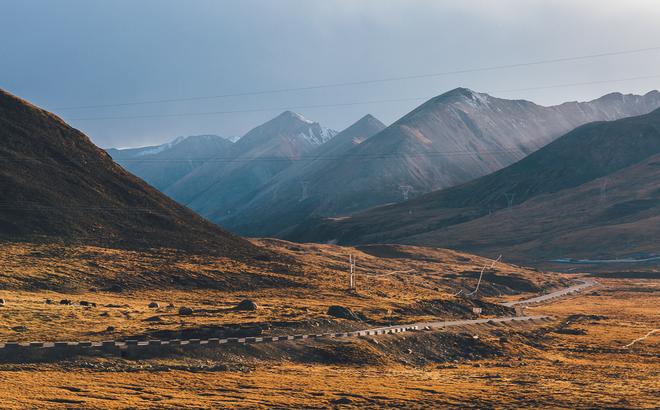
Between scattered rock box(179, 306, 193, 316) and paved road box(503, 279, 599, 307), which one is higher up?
paved road box(503, 279, 599, 307)

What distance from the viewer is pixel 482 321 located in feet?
331

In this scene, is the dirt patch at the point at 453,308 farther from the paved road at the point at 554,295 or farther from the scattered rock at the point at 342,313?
the paved road at the point at 554,295

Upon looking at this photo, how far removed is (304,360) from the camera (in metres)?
70.5

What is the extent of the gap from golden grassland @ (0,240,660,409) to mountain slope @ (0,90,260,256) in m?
12.5

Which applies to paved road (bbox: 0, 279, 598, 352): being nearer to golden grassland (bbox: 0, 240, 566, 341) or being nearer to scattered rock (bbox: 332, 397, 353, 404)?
golden grassland (bbox: 0, 240, 566, 341)

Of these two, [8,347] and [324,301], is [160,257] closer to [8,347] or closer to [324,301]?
[324,301]

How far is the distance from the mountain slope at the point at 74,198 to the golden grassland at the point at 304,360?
12484 millimetres

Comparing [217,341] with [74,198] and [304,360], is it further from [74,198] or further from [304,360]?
[74,198]

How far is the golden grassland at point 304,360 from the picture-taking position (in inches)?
2084

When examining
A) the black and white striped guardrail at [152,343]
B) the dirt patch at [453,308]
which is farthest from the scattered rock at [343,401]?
the dirt patch at [453,308]

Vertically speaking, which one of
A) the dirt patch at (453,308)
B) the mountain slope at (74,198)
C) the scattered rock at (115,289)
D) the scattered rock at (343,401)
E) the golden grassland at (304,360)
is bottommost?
the scattered rock at (343,401)

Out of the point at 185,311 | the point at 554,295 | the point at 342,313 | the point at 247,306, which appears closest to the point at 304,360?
the point at 342,313

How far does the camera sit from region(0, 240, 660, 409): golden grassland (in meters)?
52.9

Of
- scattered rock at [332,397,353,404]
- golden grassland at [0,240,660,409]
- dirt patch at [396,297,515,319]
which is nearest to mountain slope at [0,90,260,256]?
golden grassland at [0,240,660,409]
